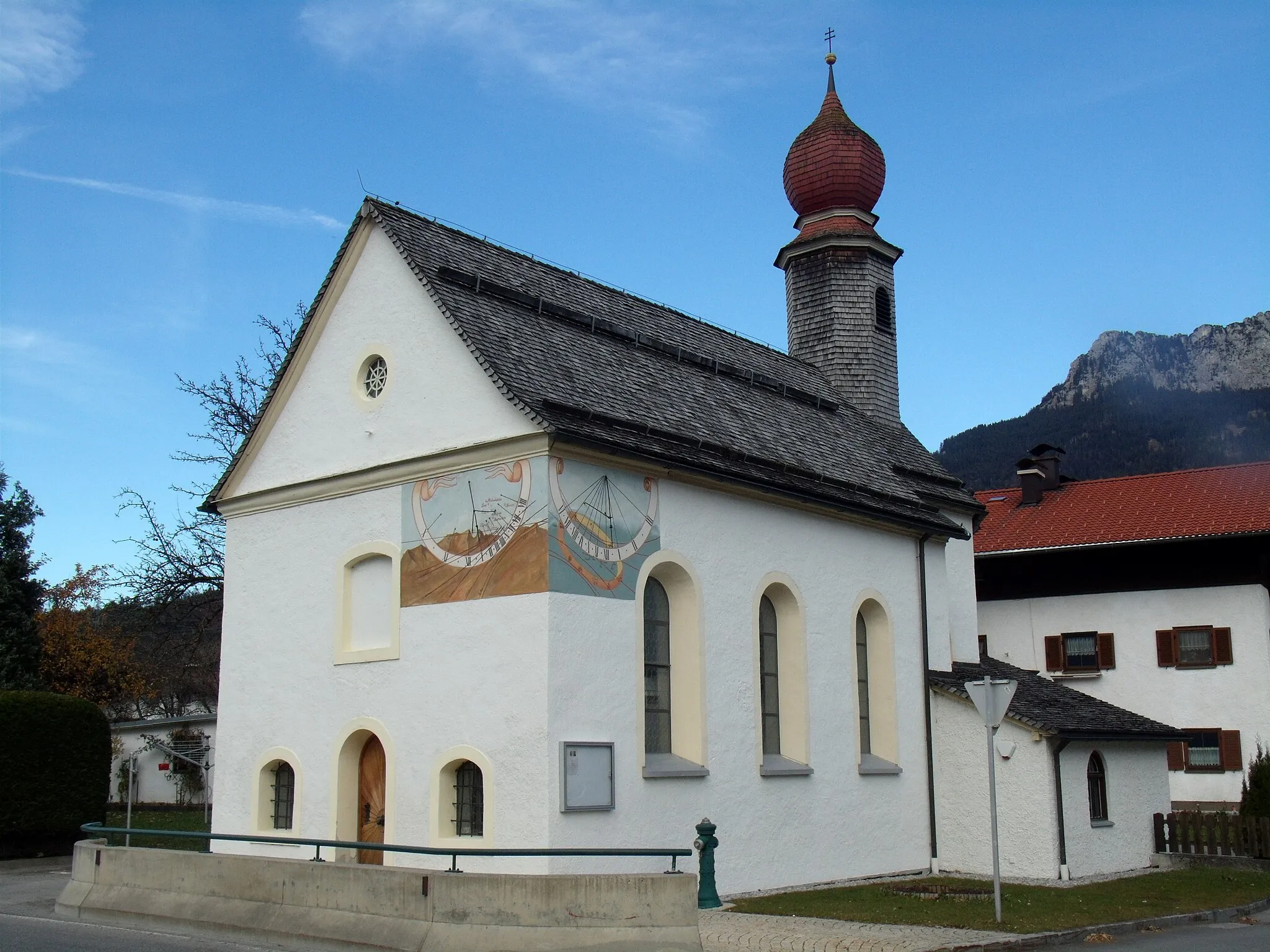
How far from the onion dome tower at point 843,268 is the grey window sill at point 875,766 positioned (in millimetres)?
8713

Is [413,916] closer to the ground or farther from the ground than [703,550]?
closer to the ground

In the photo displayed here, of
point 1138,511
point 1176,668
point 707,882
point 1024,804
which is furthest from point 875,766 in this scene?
point 1138,511

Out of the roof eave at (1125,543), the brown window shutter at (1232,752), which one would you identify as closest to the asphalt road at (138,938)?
the brown window shutter at (1232,752)

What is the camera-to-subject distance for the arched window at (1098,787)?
21062mm

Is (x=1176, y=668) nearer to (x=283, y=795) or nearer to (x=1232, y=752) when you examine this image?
(x=1232, y=752)

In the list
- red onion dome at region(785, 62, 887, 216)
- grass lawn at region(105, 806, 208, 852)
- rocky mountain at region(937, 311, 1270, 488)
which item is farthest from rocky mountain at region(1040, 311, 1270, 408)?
grass lawn at region(105, 806, 208, 852)

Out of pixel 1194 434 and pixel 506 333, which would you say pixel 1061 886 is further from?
pixel 1194 434

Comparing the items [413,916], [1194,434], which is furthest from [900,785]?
[1194,434]

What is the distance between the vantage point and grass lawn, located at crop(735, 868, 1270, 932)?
14297mm

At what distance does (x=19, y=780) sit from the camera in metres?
22.3

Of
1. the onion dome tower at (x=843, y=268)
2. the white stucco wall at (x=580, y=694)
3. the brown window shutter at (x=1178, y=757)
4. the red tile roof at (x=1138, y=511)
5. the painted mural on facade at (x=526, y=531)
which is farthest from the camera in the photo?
the red tile roof at (x=1138, y=511)

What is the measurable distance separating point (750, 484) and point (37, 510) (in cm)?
1979

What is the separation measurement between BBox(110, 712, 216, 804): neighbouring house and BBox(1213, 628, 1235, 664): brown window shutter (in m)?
28.4

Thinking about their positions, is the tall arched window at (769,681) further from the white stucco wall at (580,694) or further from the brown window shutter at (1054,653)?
the brown window shutter at (1054,653)
